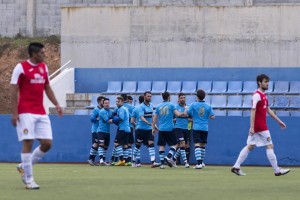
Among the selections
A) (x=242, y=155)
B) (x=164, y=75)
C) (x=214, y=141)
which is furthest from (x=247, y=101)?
(x=242, y=155)

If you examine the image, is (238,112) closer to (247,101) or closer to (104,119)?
(247,101)

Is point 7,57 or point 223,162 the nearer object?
point 223,162

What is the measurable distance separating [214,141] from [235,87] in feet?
16.9

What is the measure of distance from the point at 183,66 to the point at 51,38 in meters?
12.7

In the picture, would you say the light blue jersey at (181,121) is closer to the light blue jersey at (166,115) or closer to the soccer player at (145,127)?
the light blue jersey at (166,115)

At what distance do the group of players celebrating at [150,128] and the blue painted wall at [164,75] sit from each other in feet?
Result: 22.0

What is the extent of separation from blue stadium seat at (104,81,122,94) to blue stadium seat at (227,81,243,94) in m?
4.24

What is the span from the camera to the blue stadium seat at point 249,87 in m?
34.8

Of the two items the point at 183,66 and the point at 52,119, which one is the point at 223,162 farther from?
the point at 183,66

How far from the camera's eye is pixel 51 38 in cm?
4884

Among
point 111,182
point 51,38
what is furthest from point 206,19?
point 111,182

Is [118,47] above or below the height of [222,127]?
above

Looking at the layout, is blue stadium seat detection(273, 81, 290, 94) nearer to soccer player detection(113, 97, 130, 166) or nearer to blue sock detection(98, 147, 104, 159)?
soccer player detection(113, 97, 130, 166)

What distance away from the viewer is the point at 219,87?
35.4 m
